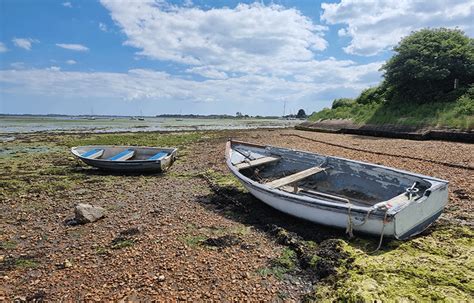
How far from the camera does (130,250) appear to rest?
5844 mm

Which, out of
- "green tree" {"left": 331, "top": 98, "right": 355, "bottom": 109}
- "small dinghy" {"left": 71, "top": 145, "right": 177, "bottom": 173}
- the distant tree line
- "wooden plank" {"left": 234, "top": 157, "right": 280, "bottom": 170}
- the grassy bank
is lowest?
"small dinghy" {"left": 71, "top": 145, "right": 177, "bottom": 173}

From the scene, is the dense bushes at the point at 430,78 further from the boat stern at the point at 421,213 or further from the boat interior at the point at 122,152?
the boat interior at the point at 122,152

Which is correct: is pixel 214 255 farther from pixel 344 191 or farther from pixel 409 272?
pixel 344 191

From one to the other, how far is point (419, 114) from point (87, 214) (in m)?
22.1

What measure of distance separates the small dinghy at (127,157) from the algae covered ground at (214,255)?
305 centimetres

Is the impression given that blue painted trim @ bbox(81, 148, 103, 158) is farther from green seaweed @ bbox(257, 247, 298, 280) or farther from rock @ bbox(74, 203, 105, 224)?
green seaweed @ bbox(257, 247, 298, 280)

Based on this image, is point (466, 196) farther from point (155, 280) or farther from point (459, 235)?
point (155, 280)

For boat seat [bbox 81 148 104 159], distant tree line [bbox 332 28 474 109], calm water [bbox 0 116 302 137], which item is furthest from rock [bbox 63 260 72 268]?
calm water [bbox 0 116 302 137]

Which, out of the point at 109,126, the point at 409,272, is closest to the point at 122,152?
the point at 409,272

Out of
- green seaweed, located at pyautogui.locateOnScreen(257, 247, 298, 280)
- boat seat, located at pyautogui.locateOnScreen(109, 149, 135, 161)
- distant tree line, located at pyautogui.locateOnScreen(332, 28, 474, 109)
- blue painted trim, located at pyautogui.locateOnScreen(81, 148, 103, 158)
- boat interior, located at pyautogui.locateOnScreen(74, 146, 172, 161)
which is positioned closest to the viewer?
green seaweed, located at pyautogui.locateOnScreen(257, 247, 298, 280)

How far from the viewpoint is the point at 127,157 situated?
1400cm

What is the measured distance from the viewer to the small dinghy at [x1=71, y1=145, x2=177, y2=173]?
1259 cm

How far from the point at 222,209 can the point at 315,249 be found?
3092 millimetres

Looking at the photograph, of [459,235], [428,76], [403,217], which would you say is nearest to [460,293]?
[403,217]
